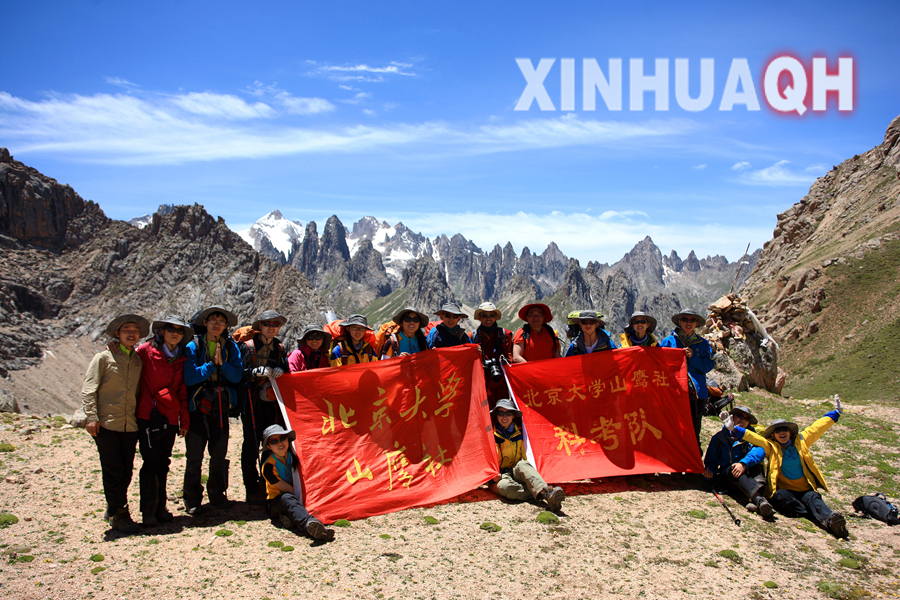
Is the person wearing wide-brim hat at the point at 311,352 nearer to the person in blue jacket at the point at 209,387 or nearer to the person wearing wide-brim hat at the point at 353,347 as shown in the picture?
the person wearing wide-brim hat at the point at 353,347

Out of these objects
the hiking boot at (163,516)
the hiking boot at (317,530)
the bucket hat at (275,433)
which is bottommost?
the hiking boot at (163,516)

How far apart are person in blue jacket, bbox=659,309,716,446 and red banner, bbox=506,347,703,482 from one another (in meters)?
0.20

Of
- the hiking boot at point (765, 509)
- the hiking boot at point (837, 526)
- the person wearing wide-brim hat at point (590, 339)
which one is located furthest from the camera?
the person wearing wide-brim hat at point (590, 339)

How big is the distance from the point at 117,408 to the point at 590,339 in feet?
27.8

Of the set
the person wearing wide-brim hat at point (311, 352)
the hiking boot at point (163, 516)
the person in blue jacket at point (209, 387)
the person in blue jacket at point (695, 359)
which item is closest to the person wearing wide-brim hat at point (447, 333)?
the person wearing wide-brim hat at point (311, 352)

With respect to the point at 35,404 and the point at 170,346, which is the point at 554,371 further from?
the point at 35,404

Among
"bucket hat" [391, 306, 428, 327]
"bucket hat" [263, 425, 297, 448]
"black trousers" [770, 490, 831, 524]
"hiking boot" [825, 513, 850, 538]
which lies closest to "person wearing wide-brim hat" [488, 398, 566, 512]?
"bucket hat" [391, 306, 428, 327]

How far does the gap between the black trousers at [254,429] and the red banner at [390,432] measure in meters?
0.64

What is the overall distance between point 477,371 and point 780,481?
19.3 ft

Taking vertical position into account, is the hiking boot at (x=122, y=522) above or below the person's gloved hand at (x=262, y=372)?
below

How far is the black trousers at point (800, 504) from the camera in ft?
28.2

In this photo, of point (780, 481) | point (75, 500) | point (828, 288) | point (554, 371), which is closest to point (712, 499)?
point (780, 481)

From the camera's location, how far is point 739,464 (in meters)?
9.27

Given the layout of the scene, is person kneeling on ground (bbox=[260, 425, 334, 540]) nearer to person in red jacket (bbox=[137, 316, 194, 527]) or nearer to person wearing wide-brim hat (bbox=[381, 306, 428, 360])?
person in red jacket (bbox=[137, 316, 194, 527])
